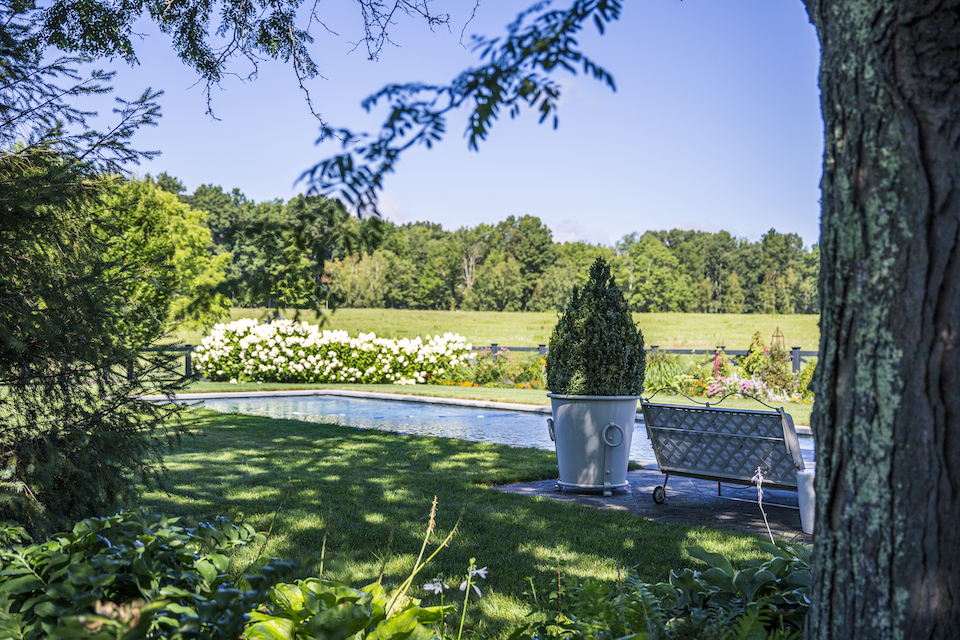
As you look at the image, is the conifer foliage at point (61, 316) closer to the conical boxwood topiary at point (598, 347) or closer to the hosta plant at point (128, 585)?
the hosta plant at point (128, 585)

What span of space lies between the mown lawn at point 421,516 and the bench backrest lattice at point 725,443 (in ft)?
2.65

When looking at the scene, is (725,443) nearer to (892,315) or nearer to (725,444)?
(725,444)

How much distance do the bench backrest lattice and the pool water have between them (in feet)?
7.10

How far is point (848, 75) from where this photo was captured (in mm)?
1617

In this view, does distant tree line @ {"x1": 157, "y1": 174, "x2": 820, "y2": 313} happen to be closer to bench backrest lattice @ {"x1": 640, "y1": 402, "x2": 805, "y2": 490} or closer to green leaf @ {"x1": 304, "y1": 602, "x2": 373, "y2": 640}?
bench backrest lattice @ {"x1": 640, "y1": 402, "x2": 805, "y2": 490}

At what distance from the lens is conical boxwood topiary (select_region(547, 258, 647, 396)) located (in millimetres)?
5652

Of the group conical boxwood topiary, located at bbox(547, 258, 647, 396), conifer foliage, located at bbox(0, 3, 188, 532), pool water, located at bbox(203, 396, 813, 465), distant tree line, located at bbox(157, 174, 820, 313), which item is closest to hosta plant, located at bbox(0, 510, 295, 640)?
conifer foliage, located at bbox(0, 3, 188, 532)

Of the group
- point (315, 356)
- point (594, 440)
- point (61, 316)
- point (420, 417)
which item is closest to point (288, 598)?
point (61, 316)

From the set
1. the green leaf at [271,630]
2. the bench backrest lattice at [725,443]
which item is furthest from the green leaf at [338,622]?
the bench backrest lattice at [725,443]

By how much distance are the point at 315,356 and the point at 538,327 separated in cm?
2967

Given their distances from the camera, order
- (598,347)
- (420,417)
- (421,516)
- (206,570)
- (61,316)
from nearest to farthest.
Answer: (206,570), (61,316), (421,516), (598,347), (420,417)

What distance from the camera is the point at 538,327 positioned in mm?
45969

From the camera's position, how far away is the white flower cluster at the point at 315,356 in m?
17.3

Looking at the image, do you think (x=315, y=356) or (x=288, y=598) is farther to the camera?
(x=315, y=356)
